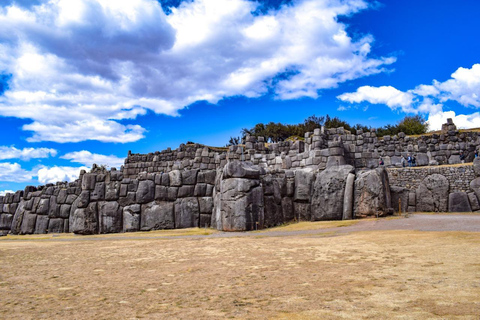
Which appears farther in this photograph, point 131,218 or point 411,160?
point 411,160

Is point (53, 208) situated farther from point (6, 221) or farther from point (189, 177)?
point (189, 177)

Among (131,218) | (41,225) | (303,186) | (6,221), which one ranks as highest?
(303,186)

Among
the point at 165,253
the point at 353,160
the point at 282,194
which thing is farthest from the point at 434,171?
the point at 165,253

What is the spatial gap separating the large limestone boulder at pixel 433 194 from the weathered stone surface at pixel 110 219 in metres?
14.7

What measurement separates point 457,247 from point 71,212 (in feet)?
52.6

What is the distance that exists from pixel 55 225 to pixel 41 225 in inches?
47.4

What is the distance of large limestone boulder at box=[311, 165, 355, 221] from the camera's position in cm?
1451

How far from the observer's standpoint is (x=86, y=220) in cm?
1564

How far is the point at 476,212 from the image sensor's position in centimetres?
1678

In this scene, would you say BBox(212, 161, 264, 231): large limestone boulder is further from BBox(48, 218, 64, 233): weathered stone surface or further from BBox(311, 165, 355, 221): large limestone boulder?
BBox(48, 218, 64, 233): weathered stone surface

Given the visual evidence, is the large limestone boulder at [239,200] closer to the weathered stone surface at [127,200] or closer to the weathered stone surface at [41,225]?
the weathered stone surface at [127,200]

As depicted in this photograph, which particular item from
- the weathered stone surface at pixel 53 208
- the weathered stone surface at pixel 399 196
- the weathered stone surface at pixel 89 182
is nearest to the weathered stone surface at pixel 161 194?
the weathered stone surface at pixel 89 182

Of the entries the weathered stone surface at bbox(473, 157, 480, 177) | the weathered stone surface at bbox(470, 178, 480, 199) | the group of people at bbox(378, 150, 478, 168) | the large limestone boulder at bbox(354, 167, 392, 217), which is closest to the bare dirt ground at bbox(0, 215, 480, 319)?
the large limestone boulder at bbox(354, 167, 392, 217)

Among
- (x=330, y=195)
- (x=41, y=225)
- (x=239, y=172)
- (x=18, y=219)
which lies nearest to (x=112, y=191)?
(x=41, y=225)
